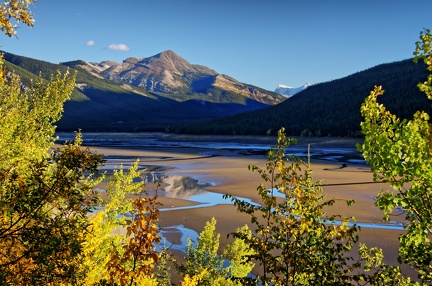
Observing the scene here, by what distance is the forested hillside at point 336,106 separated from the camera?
11044 centimetres

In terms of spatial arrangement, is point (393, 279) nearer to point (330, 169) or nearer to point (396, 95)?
point (330, 169)

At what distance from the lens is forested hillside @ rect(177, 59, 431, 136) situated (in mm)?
110438

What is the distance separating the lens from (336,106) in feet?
449

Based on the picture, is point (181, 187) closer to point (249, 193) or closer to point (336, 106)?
point (249, 193)

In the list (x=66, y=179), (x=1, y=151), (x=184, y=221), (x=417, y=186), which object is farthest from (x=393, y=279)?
(x=184, y=221)

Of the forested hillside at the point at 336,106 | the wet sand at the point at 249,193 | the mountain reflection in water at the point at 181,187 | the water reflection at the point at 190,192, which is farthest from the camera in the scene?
the forested hillside at the point at 336,106

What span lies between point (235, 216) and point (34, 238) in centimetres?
2397

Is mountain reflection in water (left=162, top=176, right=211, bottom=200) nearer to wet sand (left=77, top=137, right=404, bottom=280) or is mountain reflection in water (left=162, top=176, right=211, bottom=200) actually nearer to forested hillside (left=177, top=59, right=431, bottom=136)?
wet sand (left=77, top=137, right=404, bottom=280)

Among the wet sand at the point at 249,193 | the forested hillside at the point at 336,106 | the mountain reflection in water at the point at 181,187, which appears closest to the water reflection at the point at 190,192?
the mountain reflection in water at the point at 181,187

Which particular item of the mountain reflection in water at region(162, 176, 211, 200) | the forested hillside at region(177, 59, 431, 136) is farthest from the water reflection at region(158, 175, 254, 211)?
the forested hillside at region(177, 59, 431, 136)

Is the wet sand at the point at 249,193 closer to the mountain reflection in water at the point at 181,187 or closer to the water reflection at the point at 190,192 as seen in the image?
the water reflection at the point at 190,192

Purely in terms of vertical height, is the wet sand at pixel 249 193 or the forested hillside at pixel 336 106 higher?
the forested hillside at pixel 336 106

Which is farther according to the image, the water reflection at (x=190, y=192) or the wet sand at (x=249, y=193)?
the water reflection at (x=190, y=192)

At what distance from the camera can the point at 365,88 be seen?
14238 cm
